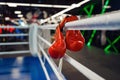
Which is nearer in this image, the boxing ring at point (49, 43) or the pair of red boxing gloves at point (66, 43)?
the boxing ring at point (49, 43)

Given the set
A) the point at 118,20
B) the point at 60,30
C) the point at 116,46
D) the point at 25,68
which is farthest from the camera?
the point at 116,46

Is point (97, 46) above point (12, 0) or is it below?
below

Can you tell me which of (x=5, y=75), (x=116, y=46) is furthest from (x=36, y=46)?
(x=116, y=46)

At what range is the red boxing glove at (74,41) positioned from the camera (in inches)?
40.0

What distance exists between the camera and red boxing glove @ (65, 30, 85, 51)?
102cm

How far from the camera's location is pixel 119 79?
8.03 feet

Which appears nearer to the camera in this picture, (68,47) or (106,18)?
(106,18)

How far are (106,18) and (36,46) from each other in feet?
9.75

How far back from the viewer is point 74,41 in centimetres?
103

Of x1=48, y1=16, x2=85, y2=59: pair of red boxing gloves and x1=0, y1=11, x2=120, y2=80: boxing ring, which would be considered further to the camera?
x1=48, y1=16, x2=85, y2=59: pair of red boxing gloves

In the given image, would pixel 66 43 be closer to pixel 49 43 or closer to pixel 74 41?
pixel 74 41

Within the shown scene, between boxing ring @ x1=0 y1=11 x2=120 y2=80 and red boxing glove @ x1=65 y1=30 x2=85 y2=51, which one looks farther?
red boxing glove @ x1=65 y1=30 x2=85 y2=51

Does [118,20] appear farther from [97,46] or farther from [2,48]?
[97,46]

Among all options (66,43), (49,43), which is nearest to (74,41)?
(66,43)
